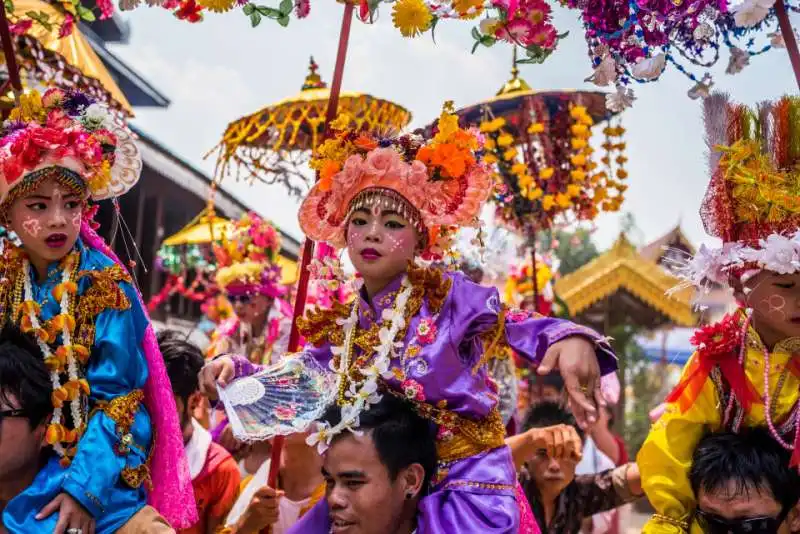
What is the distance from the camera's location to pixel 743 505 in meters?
3.69

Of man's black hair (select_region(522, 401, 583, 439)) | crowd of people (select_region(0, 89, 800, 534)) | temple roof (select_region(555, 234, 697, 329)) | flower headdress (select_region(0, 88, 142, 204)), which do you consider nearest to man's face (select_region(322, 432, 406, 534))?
crowd of people (select_region(0, 89, 800, 534))

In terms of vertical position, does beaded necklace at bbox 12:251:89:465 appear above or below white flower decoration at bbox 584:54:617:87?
below

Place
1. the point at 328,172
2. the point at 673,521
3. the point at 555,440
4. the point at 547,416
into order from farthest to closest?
the point at 547,416 < the point at 555,440 < the point at 328,172 < the point at 673,521

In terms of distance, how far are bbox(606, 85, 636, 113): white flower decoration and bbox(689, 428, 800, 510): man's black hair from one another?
1306mm

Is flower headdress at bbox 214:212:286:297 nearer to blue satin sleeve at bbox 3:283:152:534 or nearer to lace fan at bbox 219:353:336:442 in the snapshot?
lace fan at bbox 219:353:336:442

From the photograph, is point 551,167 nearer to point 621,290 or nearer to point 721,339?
point 721,339

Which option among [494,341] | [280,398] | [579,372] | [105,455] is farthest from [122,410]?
[579,372]

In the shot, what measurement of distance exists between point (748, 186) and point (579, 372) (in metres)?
1.00

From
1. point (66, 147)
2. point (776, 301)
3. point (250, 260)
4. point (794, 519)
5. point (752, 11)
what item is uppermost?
point (752, 11)

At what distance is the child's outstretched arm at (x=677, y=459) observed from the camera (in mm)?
3832

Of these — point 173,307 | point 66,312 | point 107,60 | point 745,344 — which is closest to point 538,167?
point 745,344

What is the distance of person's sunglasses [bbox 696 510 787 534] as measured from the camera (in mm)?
3664

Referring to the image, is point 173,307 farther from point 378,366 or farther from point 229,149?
point 378,366

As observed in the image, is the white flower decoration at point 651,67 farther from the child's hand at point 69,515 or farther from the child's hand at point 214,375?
the child's hand at point 69,515
